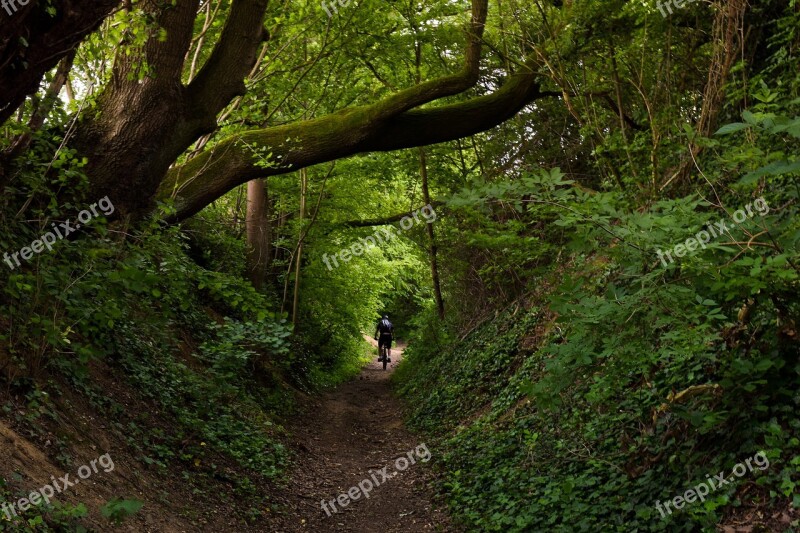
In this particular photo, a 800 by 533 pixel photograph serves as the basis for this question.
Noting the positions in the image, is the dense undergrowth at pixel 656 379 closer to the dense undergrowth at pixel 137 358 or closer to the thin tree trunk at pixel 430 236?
the dense undergrowth at pixel 137 358

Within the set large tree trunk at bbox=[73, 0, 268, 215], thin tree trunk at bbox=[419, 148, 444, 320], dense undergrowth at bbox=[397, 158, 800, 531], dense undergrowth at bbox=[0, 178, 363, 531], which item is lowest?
dense undergrowth at bbox=[397, 158, 800, 531]

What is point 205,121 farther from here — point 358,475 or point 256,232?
point 256,232

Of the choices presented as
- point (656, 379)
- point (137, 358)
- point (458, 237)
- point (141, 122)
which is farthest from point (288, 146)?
point (458, 237)

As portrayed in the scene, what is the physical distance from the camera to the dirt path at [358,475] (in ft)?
23.6

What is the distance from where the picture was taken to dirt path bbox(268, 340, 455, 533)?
23.6 feet

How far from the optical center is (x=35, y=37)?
10.2 ft

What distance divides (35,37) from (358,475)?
766 cm

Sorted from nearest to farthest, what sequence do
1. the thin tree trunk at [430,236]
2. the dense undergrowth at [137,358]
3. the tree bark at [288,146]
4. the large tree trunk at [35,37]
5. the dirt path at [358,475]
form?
the large tree trunk at [35,37] < the dense undergrowth at [137,358] < the dirt path at [358,475] < the tree bark at [288,146] < the thin tree trunk at [430,236]

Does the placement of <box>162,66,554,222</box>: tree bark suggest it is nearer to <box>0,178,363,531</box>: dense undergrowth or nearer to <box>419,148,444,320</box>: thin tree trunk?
<box>0,178,363,531</box>: dense undergrowth

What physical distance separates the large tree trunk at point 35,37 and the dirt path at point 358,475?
5.26m

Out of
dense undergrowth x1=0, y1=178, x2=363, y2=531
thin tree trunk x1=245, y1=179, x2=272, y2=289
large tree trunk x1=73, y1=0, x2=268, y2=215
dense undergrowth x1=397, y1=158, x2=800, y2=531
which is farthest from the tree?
thin tree trunk x1=245, y1=179, x2=272, y2=289

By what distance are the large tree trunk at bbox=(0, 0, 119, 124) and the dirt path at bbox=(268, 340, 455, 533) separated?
5.26 metres

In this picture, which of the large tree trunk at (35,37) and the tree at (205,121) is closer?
the large tree trunk at (35,37)

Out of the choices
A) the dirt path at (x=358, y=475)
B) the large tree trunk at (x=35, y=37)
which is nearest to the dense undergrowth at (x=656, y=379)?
the dirt path at (x=358, y=475)
